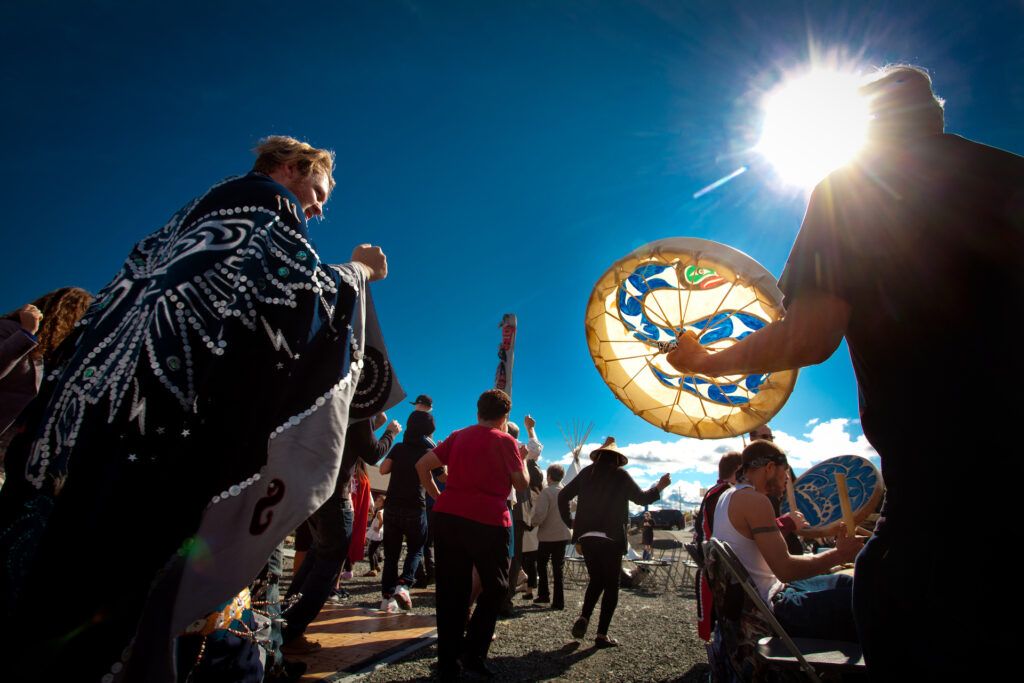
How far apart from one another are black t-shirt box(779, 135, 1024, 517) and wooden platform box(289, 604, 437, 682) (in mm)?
2901

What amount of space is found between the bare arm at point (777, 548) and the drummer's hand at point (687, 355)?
161cm

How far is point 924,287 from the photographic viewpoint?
3.04ft

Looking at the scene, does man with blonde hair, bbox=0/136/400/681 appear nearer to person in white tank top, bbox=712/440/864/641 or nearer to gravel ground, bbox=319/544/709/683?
person in white tank top, bbox=712/440/864/641

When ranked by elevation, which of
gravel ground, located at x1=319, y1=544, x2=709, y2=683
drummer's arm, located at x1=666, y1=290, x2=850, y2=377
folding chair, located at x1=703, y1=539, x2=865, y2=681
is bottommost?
gravel ground, located at x1=319, y1=544, x2=709, y2=683

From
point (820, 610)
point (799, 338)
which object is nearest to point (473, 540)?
point (820, 610)

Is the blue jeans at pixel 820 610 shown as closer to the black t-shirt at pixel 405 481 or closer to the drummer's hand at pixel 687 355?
the drummer's hand at pixel 687 355

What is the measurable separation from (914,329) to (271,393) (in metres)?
1.32

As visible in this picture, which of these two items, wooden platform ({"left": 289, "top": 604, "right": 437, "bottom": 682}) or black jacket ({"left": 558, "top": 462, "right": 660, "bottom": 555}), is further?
black jacket ({"left": 558, "top": 462, "right": 660, "bottom": 555})

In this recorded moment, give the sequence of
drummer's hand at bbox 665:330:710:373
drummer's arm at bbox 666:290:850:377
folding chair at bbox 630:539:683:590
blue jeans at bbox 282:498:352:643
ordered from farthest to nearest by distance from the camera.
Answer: folding chair at bbox 630:539:683:590 → blue jeans at bbox 282:498:352:643 → drummer's hand at bbox 665:330:710:373 → drummer's arm at bbox 666:290:850:377

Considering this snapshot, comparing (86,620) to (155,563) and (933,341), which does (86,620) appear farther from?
(933,341)

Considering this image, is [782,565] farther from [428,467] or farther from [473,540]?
[428,467]

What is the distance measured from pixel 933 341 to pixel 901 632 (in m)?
0.52

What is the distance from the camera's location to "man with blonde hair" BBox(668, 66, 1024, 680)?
2.66 ft

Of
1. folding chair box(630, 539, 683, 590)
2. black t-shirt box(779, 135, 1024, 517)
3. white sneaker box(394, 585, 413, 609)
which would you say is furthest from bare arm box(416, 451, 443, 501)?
folding chair box(630, 539, 683, 590)
